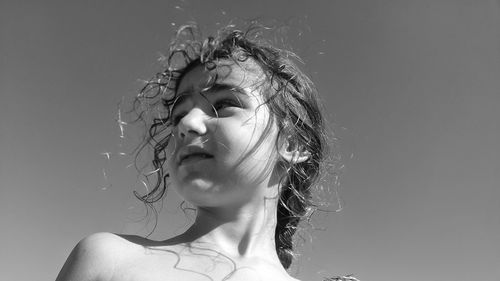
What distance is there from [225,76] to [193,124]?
281 millimetres

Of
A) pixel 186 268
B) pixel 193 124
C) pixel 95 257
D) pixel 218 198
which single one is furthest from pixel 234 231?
pixel 95 257

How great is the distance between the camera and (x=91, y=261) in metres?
1.60

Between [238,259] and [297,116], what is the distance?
26.9 inches

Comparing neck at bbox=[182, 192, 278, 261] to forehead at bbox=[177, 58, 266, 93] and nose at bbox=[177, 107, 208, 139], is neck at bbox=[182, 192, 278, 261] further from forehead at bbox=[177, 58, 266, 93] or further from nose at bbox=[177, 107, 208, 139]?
forehead at bbox=[177, 58, 266, 93]

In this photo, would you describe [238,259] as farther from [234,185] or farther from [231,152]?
[231,152]

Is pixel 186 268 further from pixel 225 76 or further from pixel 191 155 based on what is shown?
pixel 225 76

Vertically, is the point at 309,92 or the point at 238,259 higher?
the point at 309,92

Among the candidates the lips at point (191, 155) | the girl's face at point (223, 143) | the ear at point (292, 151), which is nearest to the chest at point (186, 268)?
the girl's face at point (223, 143)

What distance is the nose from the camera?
6.14 feet

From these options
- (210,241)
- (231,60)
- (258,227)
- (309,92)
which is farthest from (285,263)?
(231,60)

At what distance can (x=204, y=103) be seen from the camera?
1.99 metres

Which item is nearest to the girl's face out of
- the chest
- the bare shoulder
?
the chest

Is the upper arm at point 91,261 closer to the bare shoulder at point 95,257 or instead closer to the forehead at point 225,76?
the bare shoulder at point 95,257

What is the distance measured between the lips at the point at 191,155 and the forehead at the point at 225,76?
0.28 m
